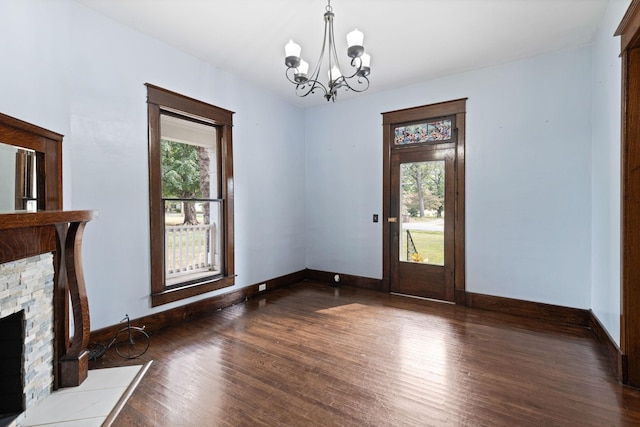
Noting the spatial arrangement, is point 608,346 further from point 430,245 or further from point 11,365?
point 11,365

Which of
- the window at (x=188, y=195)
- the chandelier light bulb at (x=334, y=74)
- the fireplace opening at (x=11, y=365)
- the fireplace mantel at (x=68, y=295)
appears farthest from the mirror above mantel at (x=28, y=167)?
the chandelier light bulb at (x=334, y=74)

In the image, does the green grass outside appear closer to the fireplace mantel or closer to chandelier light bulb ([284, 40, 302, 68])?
chandelier light bulb ([284, 40, 302, 68])

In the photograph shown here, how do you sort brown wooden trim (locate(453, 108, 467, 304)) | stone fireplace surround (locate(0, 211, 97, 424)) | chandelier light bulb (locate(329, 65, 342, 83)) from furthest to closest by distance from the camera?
brown wooden trim (locate(453, 108, 467, 304))
chandelier light bulb (locate(329, 65, 342, 83))
stone fireplace surround (locate(0, 211, 97, 424))

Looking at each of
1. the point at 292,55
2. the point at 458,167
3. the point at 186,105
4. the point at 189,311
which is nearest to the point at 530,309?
the point at 458,167

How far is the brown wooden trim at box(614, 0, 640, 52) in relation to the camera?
79.3 inches

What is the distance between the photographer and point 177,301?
11.2 feet

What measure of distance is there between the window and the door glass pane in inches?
98.8

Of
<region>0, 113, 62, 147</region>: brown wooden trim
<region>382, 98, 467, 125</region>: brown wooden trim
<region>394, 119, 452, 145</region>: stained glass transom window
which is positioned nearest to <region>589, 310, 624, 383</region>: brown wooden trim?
<region>394, 119, 452, 145</region>: stained glass transom window

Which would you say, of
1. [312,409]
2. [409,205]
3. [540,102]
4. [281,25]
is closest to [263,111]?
[281,25]

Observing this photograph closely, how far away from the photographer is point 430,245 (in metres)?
4.25

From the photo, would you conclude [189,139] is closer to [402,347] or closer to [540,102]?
[402,347]

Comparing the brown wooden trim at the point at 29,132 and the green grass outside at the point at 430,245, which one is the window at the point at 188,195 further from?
A: the green grass outside at the point at 430,245

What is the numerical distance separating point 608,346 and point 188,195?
457 centimetres

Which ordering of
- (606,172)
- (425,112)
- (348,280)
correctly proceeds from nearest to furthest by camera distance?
1. (606,172)
2. (425,112)
3. (348,280)
